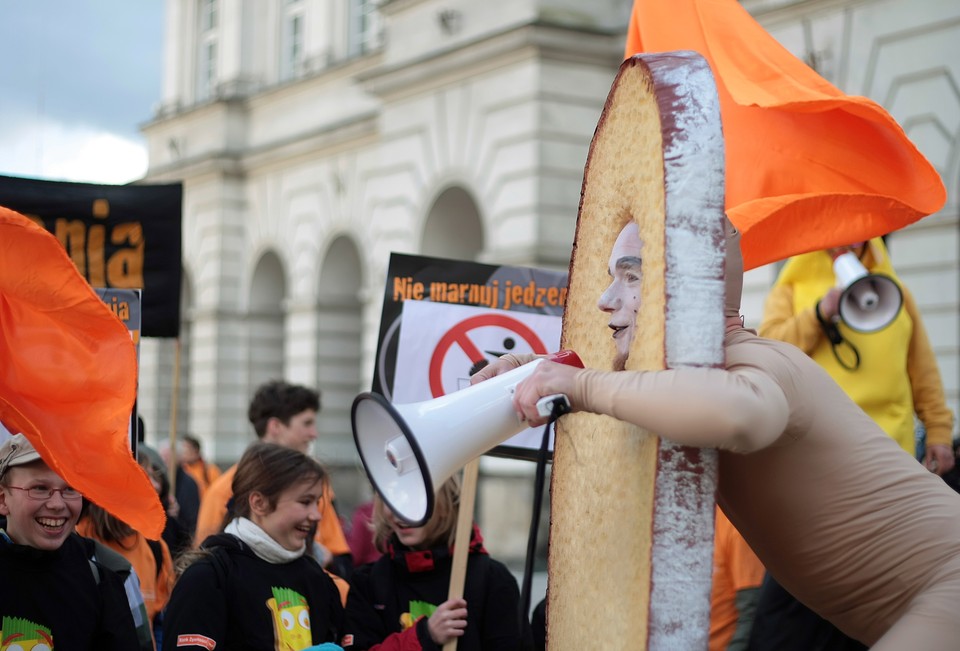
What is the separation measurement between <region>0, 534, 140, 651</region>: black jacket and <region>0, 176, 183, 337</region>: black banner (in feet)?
6.51

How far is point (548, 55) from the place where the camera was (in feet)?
54.2

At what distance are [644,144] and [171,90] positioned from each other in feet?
90.4

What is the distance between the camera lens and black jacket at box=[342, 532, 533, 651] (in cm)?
448

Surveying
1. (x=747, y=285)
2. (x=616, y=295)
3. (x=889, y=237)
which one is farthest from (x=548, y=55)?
(x=616, y=295)

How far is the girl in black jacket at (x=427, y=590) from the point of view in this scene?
4.49 m

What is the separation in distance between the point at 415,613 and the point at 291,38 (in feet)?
73.9

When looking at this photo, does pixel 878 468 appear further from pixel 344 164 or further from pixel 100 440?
pixel 344 164

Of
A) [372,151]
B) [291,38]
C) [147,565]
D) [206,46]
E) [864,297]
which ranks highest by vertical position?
[206,46]

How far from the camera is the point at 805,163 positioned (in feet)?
13.7

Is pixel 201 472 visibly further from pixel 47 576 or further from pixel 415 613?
pixel 47 576

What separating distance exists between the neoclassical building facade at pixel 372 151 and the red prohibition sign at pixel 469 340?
7.93 meters

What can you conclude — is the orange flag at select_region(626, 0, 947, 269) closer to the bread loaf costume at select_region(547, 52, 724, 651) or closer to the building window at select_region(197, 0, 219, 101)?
the bread loaf costume at select_region(547, 52, 724, 651)

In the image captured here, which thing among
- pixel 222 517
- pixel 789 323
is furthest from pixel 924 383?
pixel 222 517

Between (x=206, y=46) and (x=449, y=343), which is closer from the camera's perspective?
(x=449, y=343)
